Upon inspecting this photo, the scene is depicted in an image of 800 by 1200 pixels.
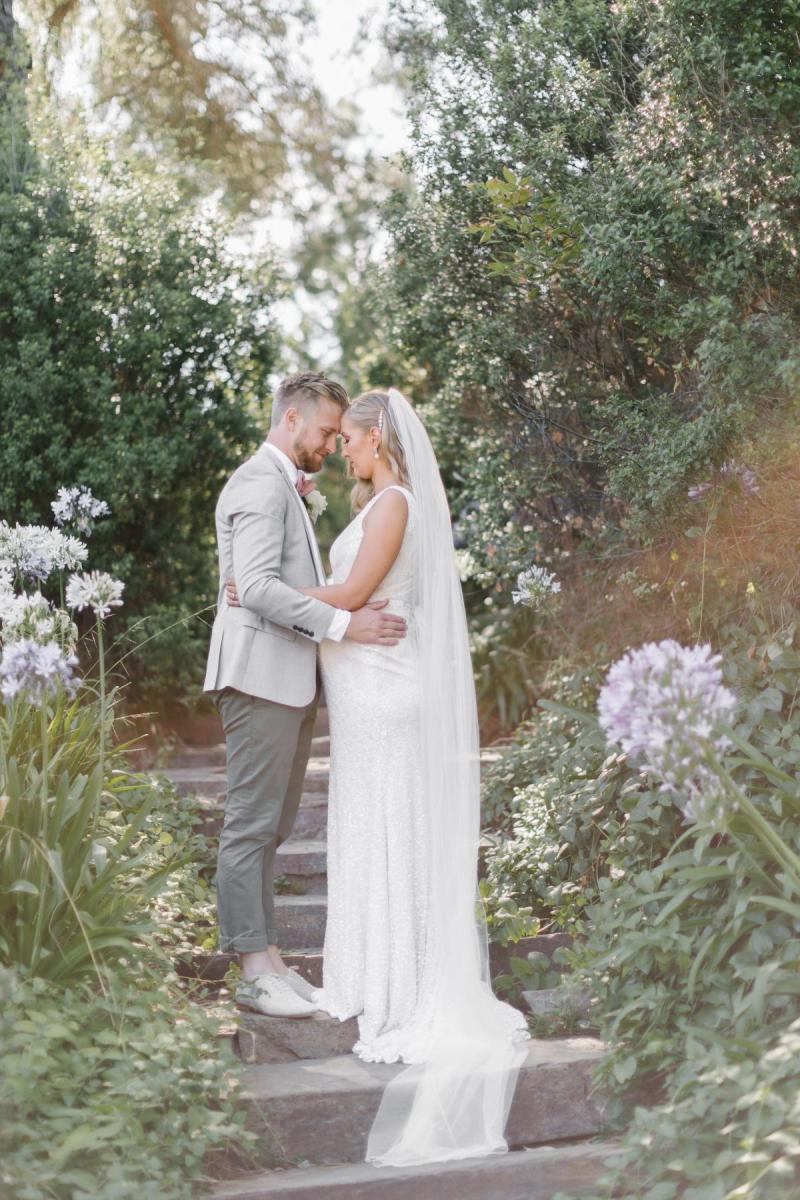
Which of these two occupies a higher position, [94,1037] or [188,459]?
[188,459]

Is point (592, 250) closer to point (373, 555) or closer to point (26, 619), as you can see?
point (373, 555)

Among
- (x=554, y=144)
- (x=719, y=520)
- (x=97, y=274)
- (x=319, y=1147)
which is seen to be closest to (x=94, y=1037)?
(x=319, y=1147)

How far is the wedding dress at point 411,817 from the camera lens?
388cm

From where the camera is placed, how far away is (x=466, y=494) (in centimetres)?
688

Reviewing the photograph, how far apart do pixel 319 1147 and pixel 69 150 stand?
589cm

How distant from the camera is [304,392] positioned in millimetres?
4375

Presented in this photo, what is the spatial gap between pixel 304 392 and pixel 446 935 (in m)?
1.98

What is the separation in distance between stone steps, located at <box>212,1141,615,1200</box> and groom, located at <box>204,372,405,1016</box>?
0.77 metres

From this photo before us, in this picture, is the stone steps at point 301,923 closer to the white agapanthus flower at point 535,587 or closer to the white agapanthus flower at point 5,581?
the white agapanthus flower at point 535,587

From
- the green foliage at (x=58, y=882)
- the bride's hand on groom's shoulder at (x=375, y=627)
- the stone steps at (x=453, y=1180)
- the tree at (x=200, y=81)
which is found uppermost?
the tree at (x=200, y=81)

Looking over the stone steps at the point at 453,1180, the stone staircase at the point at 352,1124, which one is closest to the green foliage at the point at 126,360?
the stone staircase at the point at 352,1124

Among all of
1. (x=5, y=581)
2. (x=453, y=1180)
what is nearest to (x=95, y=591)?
(x=5, y=581)

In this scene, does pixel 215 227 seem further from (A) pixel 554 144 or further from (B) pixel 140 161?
(A) pixel 554 144

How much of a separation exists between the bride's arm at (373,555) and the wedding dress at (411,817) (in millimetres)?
54
